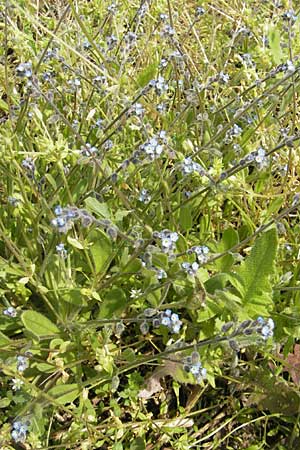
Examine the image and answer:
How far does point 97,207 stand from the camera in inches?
74.5

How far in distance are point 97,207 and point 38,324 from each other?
15.7 inches

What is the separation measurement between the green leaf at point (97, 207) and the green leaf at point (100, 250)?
57 millimetres

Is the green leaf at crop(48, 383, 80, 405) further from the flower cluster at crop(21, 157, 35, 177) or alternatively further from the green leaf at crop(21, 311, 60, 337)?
the flower cluster at crop(21, 157, 35, 177)

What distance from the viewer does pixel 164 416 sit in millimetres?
2109

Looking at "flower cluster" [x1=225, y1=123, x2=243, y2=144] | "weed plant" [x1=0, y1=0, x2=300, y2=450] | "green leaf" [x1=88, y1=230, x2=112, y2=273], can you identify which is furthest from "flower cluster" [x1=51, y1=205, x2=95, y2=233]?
"flower cluster" [x1=225, y1=123, x2=243, y2=144]

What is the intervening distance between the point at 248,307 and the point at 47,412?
28.6 inches

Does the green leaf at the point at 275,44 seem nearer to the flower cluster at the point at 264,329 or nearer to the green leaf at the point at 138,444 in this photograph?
the flower cluster at the point at 264,329

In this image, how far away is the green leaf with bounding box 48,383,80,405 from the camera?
1831 millimetres

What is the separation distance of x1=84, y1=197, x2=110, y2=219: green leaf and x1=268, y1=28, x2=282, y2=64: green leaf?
1.04m

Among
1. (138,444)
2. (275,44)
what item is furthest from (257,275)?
(275,44)

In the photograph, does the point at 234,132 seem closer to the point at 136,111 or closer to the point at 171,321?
the point at 136,111

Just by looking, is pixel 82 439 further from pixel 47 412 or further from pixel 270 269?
pixel 270 269

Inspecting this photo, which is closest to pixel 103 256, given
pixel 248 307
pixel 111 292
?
pixel 111 292

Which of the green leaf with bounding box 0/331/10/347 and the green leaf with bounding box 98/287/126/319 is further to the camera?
the green leaf with bounding box 98/287/126/319
